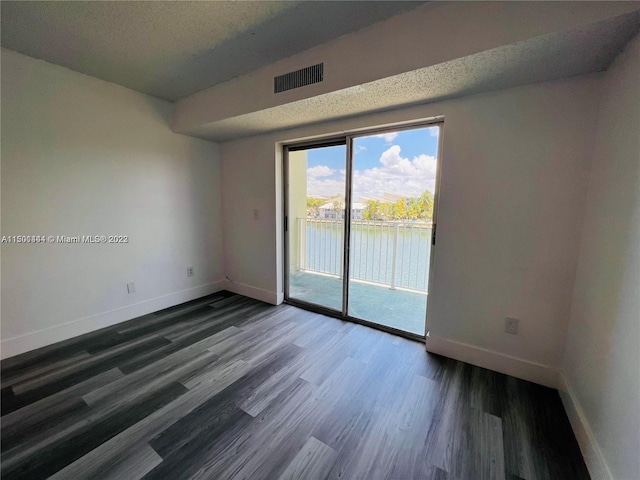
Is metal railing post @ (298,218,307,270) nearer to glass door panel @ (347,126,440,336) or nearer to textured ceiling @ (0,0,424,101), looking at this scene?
glass door panel @ (347,126,440,336)

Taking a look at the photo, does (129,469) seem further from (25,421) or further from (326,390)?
(326,390)

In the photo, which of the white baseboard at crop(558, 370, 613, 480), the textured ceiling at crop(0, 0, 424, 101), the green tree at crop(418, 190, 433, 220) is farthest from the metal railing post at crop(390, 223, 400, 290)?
the textured ceiling at crop(0, 0, 424, 101)

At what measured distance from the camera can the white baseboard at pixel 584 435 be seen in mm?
1099

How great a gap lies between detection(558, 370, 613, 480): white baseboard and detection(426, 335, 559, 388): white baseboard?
99 mm

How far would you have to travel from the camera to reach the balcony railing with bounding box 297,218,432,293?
11.9 ft

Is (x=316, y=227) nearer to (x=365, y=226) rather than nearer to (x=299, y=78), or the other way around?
(x=365, y=226)

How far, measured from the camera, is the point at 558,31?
1139 millimetres

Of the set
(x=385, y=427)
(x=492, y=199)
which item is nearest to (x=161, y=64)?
(x=492, y=199)

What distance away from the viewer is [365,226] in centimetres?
397

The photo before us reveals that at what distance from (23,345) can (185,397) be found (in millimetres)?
1674

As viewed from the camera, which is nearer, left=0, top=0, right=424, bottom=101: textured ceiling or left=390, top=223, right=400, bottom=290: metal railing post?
left=0, top=0, right=424, bottom=101: textured ceiling

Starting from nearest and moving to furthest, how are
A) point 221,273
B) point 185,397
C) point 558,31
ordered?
point 558,31 → point 185,397 → point 221,273

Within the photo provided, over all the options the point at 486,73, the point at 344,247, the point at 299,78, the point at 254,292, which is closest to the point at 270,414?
the point at 344,247

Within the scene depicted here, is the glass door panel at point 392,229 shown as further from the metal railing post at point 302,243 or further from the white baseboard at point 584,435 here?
the white baseboard at point 584,435
